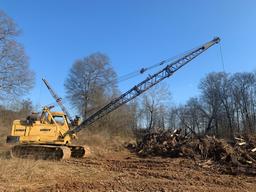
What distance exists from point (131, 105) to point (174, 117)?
24.7 meters

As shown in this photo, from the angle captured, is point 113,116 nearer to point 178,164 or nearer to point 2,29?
point 2,29

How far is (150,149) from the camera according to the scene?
15688 millimetres

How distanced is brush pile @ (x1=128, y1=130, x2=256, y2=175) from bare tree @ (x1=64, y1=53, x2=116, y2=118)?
18710 millimetres

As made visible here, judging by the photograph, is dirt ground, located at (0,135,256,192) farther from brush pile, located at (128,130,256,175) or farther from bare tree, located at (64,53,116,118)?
bare tree, located at (64,53,116,118)

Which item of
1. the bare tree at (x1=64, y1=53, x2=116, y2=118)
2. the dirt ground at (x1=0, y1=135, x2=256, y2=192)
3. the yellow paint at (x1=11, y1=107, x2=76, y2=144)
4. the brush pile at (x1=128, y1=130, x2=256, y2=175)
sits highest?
the bare tree at (x1=64, y1=53, x2=116, y2=118)

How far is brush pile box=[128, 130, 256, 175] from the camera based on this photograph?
10104 millimetres

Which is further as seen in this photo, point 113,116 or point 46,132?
point 113,116

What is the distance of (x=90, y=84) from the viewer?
3522 cm

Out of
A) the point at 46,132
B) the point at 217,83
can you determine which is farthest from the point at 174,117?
the point at 46,132

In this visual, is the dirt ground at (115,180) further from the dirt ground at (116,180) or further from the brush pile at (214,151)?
the brush pile at (214,151)

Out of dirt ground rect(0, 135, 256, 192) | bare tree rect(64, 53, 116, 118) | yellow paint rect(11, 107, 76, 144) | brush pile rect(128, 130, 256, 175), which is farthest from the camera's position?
bare tree rect(64, 53, 116, 118)

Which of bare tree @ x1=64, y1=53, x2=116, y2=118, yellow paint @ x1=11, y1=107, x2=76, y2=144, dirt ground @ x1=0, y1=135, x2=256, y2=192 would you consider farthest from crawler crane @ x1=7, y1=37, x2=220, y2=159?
bare tree @ x1=64, y1=53, x2=116, y2=118

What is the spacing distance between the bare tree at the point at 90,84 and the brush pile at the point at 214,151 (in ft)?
61.4

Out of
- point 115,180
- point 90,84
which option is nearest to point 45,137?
point 115,180
